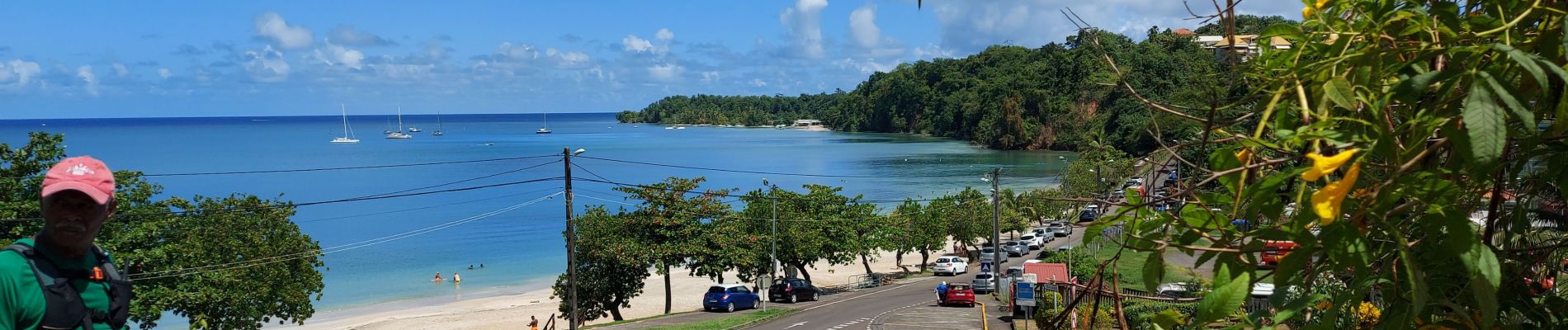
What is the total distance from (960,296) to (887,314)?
2182 millimetres

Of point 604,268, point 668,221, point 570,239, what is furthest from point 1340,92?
point 668,221

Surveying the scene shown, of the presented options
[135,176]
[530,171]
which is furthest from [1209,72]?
[530,171]

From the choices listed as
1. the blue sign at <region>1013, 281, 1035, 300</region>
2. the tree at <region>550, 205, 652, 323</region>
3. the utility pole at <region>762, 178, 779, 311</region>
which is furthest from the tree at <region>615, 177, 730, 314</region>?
the blue sign at <region>1013, 281, 1035, 300</region>

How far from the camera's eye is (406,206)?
84.2m

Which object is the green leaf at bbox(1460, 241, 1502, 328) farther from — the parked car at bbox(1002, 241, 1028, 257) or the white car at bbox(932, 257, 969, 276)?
the parked car at bbox(1002, 241, 1028, 257)

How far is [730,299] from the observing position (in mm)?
34469

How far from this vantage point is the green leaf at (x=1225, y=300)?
1.61m

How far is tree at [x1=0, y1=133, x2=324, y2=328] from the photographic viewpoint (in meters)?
20.4

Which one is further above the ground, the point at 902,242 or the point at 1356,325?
the point at 1356,325

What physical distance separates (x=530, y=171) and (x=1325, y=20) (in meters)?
110

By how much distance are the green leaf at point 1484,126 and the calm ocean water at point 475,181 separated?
44089 mm

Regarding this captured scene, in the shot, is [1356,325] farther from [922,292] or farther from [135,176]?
[922,292]

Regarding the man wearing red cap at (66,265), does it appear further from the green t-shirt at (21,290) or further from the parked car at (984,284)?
the parked car at (984,284)

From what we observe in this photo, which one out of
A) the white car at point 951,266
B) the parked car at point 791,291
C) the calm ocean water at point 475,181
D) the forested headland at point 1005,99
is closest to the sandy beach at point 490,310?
the calm ocean water at point 475,181
